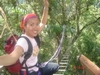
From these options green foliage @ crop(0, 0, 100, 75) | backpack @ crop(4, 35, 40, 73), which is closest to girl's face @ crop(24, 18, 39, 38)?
backpack @ crop(4, 35, 40, 73)

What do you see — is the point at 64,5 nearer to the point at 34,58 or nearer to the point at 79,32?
the point at 79,32

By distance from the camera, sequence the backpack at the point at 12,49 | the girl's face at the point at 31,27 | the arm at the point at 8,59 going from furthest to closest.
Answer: the girl's face at the point at 31,27 → the backpack at the point at 12,49 → the arm at the point at 8,59

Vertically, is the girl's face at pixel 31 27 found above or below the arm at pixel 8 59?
above

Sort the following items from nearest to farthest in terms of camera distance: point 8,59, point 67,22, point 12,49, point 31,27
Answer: point 8,59 → point 12,49 → point 31,27 → point 67,22

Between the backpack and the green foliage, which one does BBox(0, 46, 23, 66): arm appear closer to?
the backpack

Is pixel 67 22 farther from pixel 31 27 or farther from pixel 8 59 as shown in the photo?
pixel 8 59

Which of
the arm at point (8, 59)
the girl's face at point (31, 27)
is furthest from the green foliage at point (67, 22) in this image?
the arm at point (8, 59)

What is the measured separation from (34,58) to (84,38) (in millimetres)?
6141

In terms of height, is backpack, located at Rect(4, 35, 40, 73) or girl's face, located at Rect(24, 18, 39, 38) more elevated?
girl's face, located at Rect(24, 18, 39, 38)

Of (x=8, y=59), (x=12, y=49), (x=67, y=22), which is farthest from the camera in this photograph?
(x=67, y=22)

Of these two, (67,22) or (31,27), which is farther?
(67,22)

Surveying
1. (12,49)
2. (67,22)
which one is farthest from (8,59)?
(67,22)

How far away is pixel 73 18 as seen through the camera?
7.07 m

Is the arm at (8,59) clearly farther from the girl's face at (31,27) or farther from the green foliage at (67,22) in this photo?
the green foliage at (67,22)
